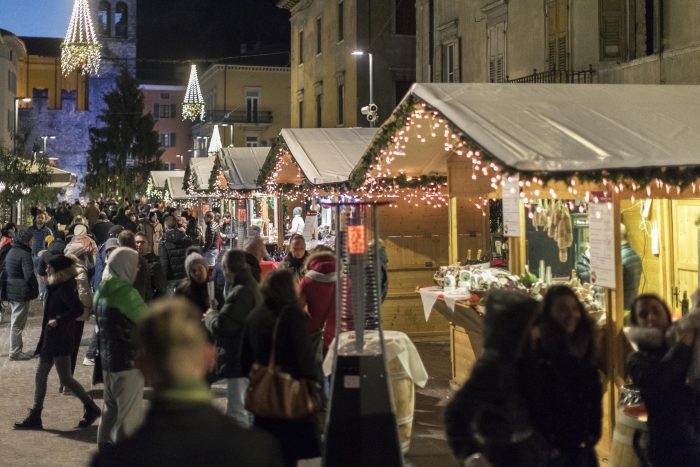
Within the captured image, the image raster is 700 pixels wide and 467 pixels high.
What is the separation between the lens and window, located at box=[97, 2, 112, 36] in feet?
257

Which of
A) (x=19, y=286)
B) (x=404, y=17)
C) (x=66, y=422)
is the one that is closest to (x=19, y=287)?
(x=19, y=286)

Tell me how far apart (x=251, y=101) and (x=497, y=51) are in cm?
4478

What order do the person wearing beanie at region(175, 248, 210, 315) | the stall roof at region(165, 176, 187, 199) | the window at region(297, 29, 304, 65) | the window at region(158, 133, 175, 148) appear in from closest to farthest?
the person wearing beanie at region(175, 248, 210, 315) < the stall roof at region(165, 176, 187, 199) < the window at region(297, 29, 304, 65) < the window at region(158, 133, 175, 148)

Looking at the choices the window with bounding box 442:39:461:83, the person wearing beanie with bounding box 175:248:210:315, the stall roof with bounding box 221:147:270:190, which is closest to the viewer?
the person wearing beanie with bounding box 175:248:210:315

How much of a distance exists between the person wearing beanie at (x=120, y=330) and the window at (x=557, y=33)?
452 inches

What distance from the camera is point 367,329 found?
696cm

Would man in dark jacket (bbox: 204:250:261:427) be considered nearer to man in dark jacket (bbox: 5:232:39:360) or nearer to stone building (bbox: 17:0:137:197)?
man in dark jacket (bbox: 5:232:39:360)

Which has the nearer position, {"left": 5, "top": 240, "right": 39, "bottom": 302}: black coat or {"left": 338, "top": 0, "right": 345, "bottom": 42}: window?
{"left": 5, "top": 240, "right": 39, "bottom": 302}: black coat

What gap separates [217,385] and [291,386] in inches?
206

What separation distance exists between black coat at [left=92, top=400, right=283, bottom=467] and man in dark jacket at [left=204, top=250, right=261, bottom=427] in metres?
4.31

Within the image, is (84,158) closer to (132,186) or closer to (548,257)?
(132,186)

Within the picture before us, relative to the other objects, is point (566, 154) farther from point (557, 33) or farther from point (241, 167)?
point (241, 167)

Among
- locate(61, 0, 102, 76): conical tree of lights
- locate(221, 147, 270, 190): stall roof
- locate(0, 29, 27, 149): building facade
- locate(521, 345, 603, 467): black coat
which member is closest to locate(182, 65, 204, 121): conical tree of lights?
locate(221, 147, 270, 190): stall roof

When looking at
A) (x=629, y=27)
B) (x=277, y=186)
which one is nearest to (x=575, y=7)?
(x=629, y=27)
